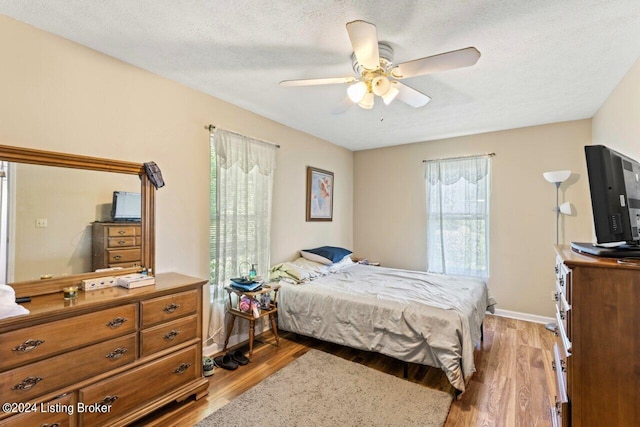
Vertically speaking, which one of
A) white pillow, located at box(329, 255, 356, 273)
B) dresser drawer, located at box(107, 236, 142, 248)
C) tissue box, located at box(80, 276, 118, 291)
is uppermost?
dresser drawer, located at box(107, 236, 142, 248)

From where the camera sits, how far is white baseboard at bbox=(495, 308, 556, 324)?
11.6 feet

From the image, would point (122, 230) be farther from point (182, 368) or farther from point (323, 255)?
point (323, 255)

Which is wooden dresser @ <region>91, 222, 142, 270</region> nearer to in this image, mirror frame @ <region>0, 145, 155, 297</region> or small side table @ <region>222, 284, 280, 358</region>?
mirror frame @ <region>0, 145, 155, 297</region>

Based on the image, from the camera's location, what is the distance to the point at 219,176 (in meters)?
2.79

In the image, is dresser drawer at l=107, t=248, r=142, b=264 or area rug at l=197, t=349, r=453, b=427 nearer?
area rug at l=197, t=349, r=453, b=427

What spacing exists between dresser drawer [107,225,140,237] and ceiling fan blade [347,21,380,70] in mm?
1961

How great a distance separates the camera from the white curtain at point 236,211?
2.78 meters

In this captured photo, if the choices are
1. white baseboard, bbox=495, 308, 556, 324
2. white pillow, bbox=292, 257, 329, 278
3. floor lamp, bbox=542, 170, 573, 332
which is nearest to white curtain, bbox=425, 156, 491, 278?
white baseboard, bbox=495, 308, 556, 324

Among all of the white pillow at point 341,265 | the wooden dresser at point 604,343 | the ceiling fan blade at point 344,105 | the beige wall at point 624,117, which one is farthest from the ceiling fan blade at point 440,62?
the white pillow at point 341,265

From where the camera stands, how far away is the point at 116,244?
2.10 meters

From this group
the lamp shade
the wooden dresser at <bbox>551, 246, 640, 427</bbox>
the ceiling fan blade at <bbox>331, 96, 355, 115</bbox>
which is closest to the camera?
the wooden dresser at <bbox>551, 246, 640, 427</bbox>

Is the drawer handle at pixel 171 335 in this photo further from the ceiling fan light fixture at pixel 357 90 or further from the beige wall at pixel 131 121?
the ceiling fan light fixture at pixel 357 90

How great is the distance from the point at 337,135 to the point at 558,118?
258 centimetres

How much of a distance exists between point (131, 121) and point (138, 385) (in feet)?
6.02
